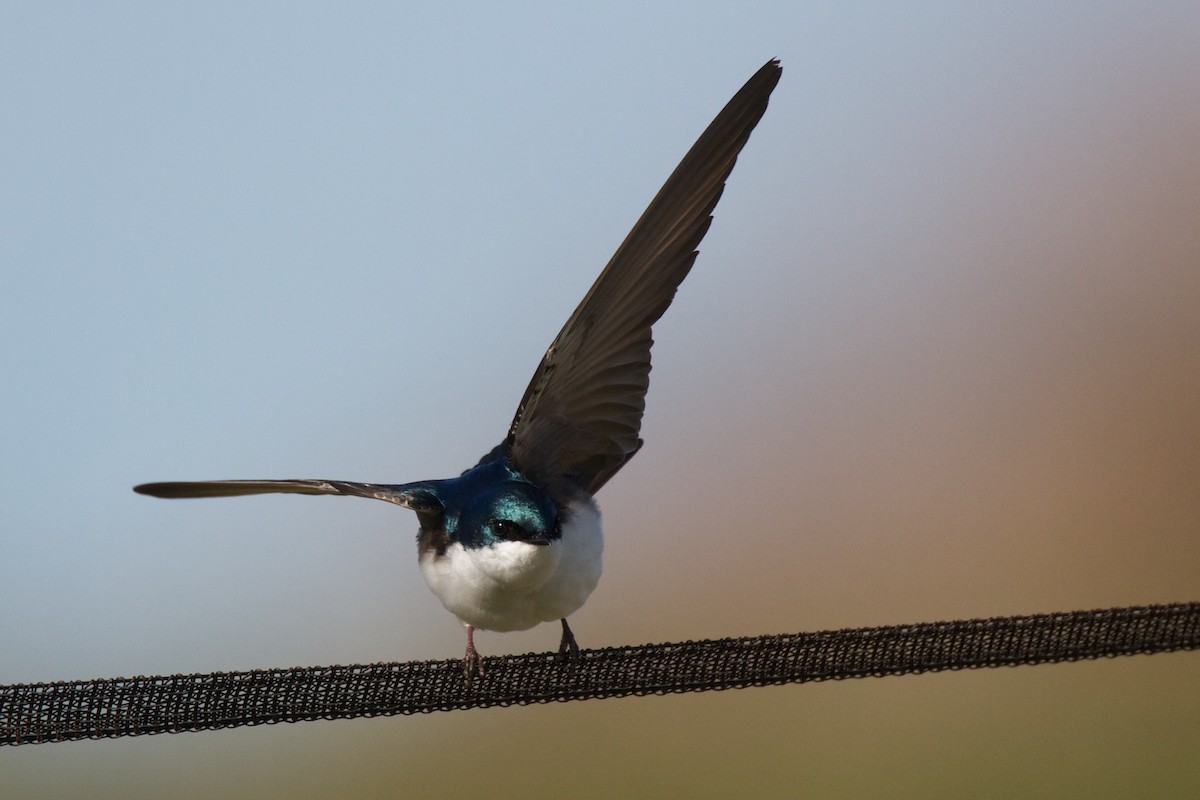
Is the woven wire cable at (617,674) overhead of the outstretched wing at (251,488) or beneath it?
beneath

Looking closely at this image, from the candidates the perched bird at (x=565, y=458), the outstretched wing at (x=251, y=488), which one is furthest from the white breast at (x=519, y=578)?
the outstretched wing at (x=251, y=488)

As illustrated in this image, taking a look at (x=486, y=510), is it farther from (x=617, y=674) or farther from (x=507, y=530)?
(x=617, y=674)

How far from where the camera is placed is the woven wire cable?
5.07 ft

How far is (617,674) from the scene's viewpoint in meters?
1.67

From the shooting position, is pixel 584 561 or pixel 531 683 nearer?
pixel 531 683

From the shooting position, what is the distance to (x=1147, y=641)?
1.55 meters

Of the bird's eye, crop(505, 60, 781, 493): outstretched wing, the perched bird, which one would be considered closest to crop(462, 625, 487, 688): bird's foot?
the perched bird

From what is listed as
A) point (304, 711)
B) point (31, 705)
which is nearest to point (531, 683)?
point (304, 711)

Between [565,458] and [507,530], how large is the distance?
1.32 ft

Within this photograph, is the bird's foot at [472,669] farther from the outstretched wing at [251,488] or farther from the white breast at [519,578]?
the outstretched wing at [251,488]

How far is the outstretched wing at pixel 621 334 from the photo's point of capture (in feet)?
6.38

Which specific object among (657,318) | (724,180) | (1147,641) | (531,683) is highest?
(724,180)

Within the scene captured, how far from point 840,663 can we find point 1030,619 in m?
0.22

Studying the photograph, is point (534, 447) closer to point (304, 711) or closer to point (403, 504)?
point (403, 504)
